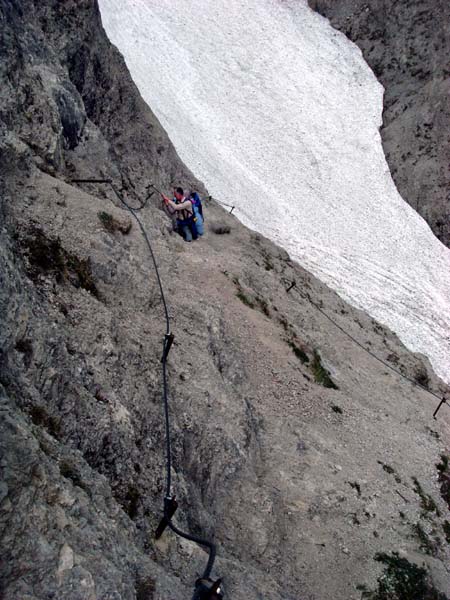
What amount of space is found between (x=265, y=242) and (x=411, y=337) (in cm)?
1014

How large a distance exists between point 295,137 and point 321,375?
90.6 feet

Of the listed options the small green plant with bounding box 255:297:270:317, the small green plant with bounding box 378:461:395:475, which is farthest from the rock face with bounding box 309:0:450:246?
the small green plant with bounding box 378:461:395:475

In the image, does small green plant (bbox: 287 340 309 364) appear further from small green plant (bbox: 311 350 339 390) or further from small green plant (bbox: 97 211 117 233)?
small green plant (bbox: 97 211 117 233)

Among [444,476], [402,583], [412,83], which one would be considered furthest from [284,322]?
[412,83]

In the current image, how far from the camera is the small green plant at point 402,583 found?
11.0m

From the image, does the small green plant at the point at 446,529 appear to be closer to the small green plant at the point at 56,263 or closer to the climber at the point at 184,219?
the small green plant at the point at 56,263

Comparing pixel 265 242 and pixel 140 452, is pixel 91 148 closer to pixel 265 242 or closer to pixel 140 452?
pixel 265 242

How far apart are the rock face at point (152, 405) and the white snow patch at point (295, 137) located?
11.5 meters

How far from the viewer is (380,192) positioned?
126 ft

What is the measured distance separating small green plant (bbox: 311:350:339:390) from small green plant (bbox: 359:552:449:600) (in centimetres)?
538

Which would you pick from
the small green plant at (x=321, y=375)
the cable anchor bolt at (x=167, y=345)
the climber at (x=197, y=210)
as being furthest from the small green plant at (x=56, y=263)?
the small green plant at (x=321, y=375)

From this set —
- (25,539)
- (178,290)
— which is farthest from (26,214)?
(25,539)

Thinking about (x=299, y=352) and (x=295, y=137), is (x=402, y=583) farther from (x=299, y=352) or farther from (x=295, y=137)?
(x=295, y=137)

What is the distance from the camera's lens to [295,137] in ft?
133
